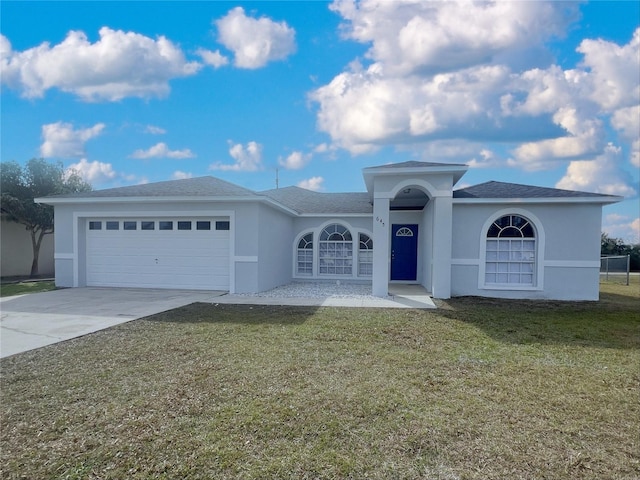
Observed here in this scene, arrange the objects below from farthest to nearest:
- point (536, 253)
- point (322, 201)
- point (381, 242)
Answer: point (322, 201), point (536, 253), point (381, 242)

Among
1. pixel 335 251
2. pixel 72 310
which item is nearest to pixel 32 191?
pixel 72 310

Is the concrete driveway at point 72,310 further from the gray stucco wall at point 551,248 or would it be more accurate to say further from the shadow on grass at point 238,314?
the gray stucco wall at point 551,248

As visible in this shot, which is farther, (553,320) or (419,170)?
(419,170)

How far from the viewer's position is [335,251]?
52.0 feet

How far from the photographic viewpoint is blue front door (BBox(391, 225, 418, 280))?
1538cm

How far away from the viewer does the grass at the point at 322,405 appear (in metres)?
2.88

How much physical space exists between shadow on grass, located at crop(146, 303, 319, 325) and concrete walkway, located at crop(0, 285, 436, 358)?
478 millimetres

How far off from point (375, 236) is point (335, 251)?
465 cm

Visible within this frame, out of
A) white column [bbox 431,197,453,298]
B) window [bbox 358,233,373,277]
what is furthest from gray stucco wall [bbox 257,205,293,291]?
white column [bbox 431,197,453,298]

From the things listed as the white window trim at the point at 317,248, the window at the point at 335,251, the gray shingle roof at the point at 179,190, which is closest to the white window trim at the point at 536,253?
the white window trim at the point at 317,248

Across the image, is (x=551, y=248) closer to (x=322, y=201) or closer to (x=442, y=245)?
(x=442, y=245)

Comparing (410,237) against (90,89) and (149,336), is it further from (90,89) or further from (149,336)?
(90,89)

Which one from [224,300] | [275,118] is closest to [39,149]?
[275,118]

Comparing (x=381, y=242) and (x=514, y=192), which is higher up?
(x=514, y=192)
